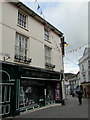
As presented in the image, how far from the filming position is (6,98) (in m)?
8.55

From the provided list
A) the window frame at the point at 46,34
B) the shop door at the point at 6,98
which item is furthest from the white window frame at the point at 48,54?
the shop door at the point at 6,98

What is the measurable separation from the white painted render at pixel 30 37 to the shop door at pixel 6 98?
5.36ft

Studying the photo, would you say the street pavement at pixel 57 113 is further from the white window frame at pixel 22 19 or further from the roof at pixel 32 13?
the roof at pixel 32 13

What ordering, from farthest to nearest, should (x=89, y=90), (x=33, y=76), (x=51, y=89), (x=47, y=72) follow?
(x=89, y=90) → (x=51, y=89) → (x=47, y=72) → (x=33, y=76)

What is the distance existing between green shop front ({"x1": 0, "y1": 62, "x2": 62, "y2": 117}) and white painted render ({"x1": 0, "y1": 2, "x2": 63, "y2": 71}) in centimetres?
76

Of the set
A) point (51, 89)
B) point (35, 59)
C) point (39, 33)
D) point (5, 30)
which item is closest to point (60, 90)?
point (51, 89)

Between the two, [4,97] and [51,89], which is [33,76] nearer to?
[4,97]

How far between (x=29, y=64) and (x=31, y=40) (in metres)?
2.05

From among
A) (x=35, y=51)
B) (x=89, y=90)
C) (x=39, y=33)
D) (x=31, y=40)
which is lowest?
(x=89, y=90)

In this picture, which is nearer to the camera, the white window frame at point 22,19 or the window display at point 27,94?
the window display at point 27,94

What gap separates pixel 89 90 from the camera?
1107 inches

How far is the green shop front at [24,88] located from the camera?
8.41 metres

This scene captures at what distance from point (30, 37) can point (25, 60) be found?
210cm

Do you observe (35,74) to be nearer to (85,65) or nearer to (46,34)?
(46,34)
